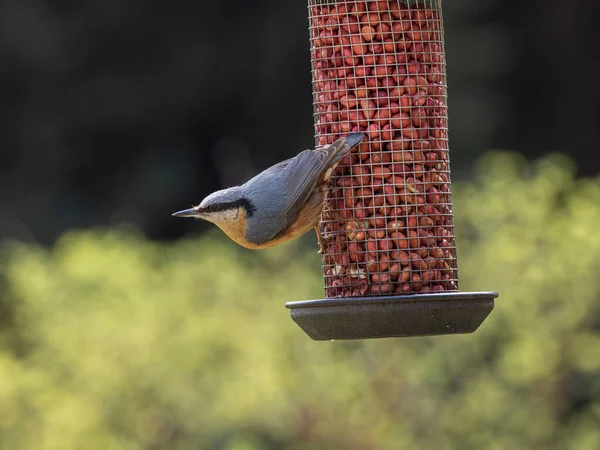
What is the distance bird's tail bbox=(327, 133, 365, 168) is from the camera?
183 inches

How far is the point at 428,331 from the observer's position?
4.34m

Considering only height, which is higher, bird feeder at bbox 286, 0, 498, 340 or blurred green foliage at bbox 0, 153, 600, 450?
bird feeder at bbox 286, 0, 498, 340

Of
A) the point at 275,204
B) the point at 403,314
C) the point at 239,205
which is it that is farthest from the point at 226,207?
the point at 403,314

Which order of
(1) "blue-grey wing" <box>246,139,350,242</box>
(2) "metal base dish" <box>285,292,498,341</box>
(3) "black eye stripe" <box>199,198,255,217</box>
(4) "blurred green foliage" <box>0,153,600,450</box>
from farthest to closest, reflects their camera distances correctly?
(4) "blurred green foliage" <box>0,153,600,450</box>
(3) "black eye stripe" <box>199,198,255,217</box>
(1) "blue-grey wing" <box>246,139,350,242</box>
(2) "metal base dish" <box>285,292,498,341</box>

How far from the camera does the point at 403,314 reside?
432 centimetres

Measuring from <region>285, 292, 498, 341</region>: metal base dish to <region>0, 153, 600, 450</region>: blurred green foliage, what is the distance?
258cm

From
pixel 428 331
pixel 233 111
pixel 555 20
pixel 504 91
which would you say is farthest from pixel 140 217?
pixel 428 331

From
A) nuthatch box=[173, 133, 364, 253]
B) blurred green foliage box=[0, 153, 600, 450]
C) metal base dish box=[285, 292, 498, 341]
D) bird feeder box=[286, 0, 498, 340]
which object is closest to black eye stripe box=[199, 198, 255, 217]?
nuthatch box=[173, 133, 364, 253]

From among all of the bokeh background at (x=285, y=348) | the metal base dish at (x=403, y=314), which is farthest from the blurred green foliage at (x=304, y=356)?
the metal base dish at (x=403, y=314)

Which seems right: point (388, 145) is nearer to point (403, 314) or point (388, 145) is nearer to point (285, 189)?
point (285, 189)

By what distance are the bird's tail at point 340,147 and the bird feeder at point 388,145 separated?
0.29 feet

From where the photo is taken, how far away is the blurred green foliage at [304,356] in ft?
22.8

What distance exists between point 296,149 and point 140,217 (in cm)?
178

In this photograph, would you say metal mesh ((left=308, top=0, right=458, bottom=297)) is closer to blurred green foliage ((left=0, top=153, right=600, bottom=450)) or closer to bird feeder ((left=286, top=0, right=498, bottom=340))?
bird feeder ((left=286, top=0, right=498, bottom=340))
